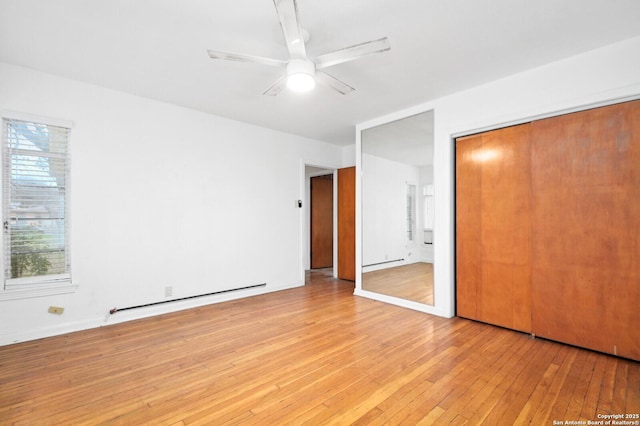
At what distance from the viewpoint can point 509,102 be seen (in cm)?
302

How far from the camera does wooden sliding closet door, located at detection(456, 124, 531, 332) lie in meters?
2.99

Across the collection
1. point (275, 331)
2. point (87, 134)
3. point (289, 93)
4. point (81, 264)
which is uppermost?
point (289, 93)

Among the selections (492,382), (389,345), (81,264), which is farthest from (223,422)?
(81,264)

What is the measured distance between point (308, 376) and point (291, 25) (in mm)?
2460

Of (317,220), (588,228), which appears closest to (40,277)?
(317,220)

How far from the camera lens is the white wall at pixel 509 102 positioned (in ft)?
8.03

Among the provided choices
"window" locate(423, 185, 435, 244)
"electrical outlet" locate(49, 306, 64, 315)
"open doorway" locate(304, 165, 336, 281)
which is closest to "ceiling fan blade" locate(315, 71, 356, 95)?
"window" locate(423, 185, 435, 244)

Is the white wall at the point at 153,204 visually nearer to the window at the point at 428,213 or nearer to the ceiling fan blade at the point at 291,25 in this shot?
the window at the point at 428,213

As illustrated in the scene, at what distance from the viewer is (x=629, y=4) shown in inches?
78.3

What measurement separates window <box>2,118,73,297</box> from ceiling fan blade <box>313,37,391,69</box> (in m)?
2.91

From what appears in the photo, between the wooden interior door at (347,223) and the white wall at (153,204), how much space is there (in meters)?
1.12

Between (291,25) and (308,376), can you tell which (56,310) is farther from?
(291,25)

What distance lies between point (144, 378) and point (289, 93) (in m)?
3.07

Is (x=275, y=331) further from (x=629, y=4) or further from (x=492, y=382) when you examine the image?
→ (x=629, y=4)
